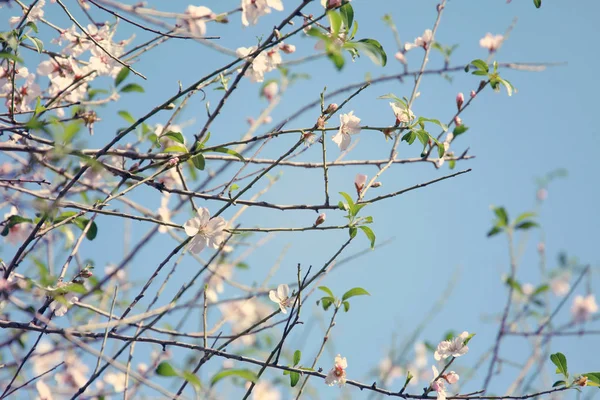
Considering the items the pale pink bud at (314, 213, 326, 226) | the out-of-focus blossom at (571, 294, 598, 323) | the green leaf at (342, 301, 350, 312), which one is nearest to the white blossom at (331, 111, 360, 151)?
the pale pink bud at (314, 213, 326, 226)

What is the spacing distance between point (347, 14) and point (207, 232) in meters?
0.82

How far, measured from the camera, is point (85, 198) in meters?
2.60

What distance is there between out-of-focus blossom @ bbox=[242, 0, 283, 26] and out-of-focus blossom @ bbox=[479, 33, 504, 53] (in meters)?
1.51

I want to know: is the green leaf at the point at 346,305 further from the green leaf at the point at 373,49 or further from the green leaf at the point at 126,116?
the green leaf at the point at 126,116

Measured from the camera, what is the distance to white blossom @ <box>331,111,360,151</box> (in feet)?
6.31

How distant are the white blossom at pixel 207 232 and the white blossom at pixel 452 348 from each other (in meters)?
0.83

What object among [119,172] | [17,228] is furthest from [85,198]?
[119,172]

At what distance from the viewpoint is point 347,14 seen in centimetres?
169

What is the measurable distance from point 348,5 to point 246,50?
24.0 inches

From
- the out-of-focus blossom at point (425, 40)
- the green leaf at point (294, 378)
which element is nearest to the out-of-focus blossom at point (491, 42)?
the out-of-focus blossom at point (425, 40)

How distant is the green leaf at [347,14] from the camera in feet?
Answer: 5.51

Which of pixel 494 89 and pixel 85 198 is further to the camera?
pixel 85 198

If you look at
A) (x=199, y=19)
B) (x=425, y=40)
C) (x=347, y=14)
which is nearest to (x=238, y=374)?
(x=347, y=14)

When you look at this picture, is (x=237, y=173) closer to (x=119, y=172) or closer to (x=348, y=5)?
(x=119, y=172)
